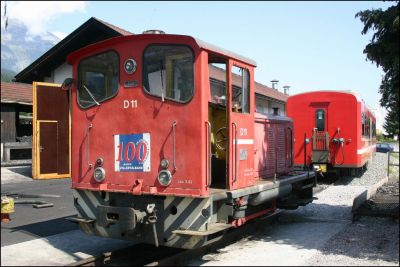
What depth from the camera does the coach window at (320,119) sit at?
51.3 feet

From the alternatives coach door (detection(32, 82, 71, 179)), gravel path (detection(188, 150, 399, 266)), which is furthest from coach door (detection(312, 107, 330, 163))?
coach door (detection(32, 82, 71, 179))

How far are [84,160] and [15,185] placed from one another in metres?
9.34

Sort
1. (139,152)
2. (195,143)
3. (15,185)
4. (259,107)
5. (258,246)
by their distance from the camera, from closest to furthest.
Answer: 1. (195,143)
2. (139,152)
3. (258,246)
4. (15,185)
5. (259,107)

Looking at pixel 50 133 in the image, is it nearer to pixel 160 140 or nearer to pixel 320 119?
pixel 320 119

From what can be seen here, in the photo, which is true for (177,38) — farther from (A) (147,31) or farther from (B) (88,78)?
(B) (88,78)

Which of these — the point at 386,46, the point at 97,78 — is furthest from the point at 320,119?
the point at 97,78

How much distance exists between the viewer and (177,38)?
5.80 metres

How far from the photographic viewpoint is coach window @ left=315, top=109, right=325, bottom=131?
51.3ft

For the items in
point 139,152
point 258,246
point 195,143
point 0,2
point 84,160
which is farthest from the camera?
point 258,246

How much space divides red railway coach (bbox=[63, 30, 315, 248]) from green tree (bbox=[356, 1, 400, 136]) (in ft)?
6.01

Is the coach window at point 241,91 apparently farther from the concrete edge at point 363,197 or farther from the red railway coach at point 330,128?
the red railway coach at point 330,128

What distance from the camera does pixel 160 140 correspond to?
5926 millimetres

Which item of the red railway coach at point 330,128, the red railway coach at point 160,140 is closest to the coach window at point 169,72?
the red railway coach at point 160,140

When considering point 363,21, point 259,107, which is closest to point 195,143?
point 363,21
